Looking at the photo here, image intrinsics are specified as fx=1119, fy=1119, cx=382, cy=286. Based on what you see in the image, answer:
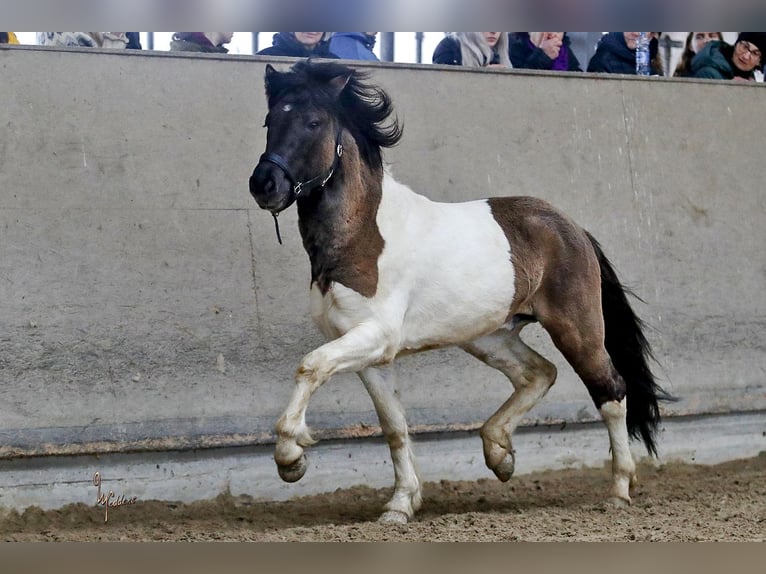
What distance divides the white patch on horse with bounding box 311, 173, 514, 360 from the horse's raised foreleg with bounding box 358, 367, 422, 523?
0.99 feet

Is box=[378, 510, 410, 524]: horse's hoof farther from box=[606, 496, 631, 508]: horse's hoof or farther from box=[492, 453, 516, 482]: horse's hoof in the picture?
box=[606, 496, 631, 508]: horse's hoof

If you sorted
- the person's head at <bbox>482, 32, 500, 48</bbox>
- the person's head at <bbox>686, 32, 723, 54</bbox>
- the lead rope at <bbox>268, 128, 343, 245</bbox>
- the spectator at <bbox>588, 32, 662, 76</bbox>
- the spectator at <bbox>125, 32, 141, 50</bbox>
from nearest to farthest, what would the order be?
the lead rope at <bbox>268, 128, 343, 245</bbox> → the spectator at <bbox>125, 32, 141, 50</bbox> → the person's head at <bbox>482, 32, 500, 48</bbox> → the spectator at <bbox>588, 32, 662, 76</bbox> → the person's head at <bbox>686, 32, 723, 54</bbox>

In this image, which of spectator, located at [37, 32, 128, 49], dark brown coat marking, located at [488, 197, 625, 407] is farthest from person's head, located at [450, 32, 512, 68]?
spectator, located at [37, 32, 128, 49]

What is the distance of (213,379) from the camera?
5.68m

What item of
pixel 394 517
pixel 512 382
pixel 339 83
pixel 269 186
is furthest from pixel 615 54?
pixel 394 517

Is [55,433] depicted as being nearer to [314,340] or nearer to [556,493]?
[314,340]

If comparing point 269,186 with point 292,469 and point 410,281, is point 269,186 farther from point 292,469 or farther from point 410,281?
point 292,469

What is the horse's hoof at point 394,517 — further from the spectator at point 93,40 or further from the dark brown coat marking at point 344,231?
the spectator at point 93,40

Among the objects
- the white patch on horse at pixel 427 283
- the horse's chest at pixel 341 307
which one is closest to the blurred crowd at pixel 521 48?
the white patch on horse at pixel 427 283

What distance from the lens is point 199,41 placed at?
5.76 metres

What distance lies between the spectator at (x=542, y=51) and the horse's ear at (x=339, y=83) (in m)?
1.93

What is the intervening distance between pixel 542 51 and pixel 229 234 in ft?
7.30

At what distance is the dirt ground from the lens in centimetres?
480

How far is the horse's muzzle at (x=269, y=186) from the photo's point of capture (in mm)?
4488
